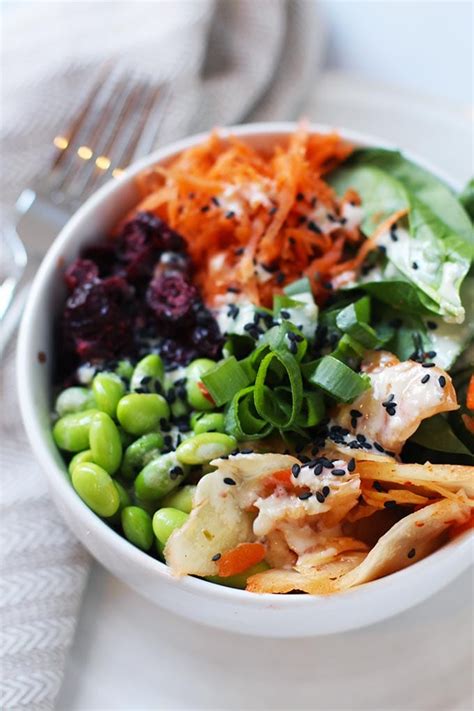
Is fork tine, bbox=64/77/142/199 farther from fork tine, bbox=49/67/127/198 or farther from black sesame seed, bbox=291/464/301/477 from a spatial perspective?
black sesame seed, bbox=291/464/301/477

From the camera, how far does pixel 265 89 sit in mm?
3318

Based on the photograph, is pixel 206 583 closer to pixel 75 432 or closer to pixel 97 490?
pixel 97 490

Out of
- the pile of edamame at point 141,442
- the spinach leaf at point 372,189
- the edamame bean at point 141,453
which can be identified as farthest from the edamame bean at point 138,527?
the spinach leaf at point 372,189

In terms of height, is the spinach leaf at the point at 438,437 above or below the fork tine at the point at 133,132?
below

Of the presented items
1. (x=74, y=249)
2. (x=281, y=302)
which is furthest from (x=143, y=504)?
(x=74, y=249)

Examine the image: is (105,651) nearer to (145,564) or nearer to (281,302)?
(145,564)

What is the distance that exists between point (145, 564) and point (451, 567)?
0.74 m

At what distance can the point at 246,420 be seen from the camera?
2184 mm

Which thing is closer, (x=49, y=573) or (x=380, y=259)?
(x=49, y=573)

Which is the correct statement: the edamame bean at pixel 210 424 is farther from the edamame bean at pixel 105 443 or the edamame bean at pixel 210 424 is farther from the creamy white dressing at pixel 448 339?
the creamy white dressing at pixel 448 339

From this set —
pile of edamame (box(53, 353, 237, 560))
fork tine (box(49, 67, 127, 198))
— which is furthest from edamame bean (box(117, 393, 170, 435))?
fork tine (box(49, 67, 127, 198))

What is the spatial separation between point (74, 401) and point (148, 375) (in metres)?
0.23

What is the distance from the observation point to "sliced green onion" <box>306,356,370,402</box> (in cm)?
212

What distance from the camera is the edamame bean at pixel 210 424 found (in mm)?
2211
